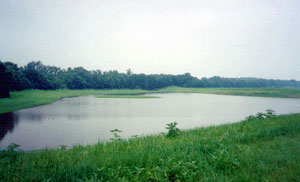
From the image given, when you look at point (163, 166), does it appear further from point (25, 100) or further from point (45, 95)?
point (45, 95)

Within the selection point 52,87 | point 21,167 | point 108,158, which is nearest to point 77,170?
point 108,158

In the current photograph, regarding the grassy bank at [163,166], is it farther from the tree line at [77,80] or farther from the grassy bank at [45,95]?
the tree line at [77,80]

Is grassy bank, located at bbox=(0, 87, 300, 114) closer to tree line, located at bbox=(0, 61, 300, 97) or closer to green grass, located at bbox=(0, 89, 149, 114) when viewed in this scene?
green grass, located at bbox=(0, 89, 149, 114)

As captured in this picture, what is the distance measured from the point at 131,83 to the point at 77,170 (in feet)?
347

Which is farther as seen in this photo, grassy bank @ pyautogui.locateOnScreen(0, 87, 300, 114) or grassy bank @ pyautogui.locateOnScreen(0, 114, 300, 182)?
grassy bank @ pyautogui.locateOnScreen(0, 87, 300, 114)

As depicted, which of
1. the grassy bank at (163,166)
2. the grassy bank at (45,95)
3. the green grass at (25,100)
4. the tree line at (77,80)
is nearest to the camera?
the grassy bank at (163,166)

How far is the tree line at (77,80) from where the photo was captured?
140 feet

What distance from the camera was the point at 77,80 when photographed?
88438 millimetres

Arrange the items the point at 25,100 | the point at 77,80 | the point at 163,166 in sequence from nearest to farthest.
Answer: the point at 163,166
the point at 25,100
the point at 77,80

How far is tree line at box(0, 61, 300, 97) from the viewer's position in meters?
42.5

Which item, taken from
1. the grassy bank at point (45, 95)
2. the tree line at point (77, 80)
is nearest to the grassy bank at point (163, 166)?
the grassy bank at point (45, 95)

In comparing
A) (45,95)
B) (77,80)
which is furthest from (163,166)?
(77,80)

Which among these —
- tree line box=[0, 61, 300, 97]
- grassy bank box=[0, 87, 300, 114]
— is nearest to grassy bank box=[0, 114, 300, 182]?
grassy bank box=[0, 87, 300, 114]

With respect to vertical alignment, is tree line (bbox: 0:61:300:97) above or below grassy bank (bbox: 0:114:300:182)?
above
